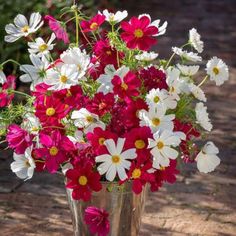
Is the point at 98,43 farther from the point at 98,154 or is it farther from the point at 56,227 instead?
the point at 56,227

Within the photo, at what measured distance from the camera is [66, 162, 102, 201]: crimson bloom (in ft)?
8.38

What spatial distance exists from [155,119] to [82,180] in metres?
0.33

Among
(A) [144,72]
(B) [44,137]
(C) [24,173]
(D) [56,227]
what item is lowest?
(D) [56,227]

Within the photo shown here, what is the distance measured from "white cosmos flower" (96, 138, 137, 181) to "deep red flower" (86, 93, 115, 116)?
127 mm

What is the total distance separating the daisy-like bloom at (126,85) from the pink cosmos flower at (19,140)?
1.18 ft

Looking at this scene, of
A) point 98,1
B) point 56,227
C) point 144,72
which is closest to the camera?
point 144,72

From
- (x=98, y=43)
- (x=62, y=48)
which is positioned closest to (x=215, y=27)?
(x=62, y=48)

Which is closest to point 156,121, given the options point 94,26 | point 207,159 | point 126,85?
point 126,85

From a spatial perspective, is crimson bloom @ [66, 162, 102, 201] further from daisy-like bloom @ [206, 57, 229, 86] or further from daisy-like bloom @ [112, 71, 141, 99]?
daisy-like bloom @ [206, 57, 229, 86]

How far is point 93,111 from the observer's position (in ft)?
8.45

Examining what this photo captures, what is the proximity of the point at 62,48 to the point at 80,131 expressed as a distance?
12.2ft

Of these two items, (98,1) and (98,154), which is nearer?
(98,154)

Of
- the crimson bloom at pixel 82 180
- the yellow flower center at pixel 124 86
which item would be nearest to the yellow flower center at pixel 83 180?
the crimson bloom at pixel 82 180

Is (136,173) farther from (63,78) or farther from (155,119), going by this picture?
(63,78)
